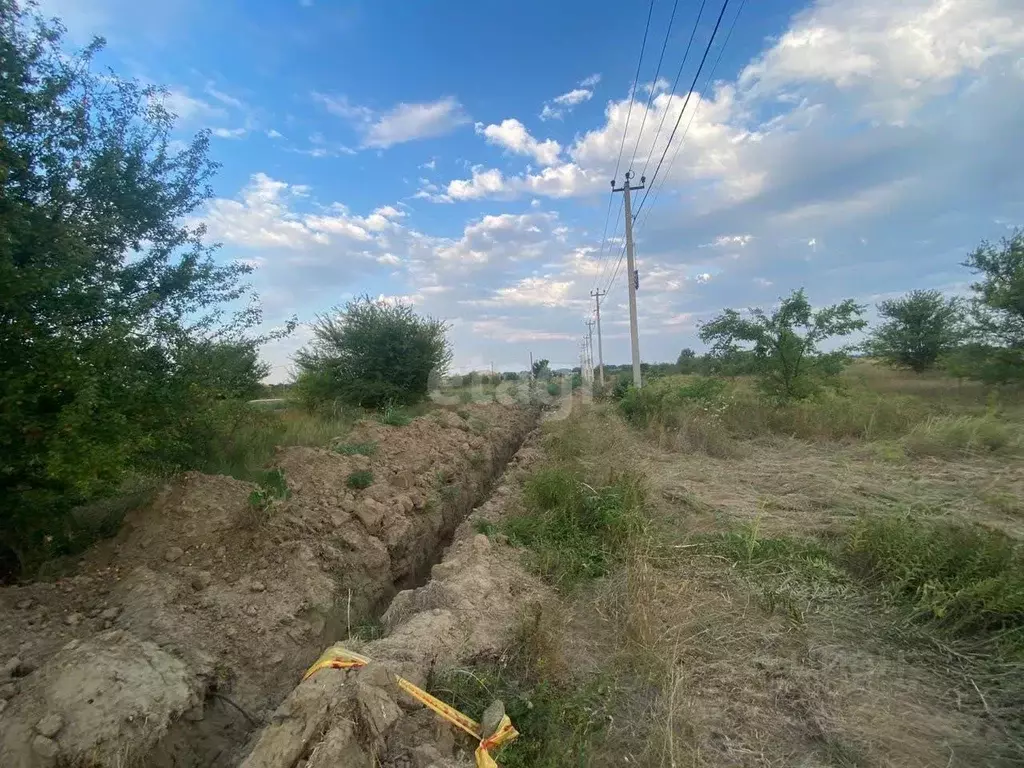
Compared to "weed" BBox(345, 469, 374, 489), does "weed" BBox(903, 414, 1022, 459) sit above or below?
above

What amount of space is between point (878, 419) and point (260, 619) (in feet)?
42.4

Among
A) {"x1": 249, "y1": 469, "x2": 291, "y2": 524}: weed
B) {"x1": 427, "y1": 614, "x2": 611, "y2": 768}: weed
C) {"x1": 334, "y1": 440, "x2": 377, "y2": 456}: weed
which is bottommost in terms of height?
{"x1": 427, "y1": 614, "x2": 611, "y2": 768}: weed

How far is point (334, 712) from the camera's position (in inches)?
105

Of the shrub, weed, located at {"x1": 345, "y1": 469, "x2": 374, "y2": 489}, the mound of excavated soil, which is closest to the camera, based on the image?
the mound of excavated soil

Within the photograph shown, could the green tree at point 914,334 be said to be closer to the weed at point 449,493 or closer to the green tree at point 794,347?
the green tree at point 794,347

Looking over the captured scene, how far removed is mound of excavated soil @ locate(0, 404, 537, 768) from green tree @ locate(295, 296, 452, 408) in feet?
32.8

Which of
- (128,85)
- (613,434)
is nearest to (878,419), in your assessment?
(613,434)

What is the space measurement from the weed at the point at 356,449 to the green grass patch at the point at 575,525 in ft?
11.4

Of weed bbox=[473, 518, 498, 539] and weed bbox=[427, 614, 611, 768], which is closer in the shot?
weed bbox=[427, 614, 611, 768]

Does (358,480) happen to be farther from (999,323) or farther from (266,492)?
(999,323)

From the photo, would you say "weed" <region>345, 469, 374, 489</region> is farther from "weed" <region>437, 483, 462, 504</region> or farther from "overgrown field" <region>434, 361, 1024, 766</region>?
"overgrown field" <region>434, 361, 1024, 766</region>

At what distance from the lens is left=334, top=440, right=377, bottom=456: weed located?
937 centimetres

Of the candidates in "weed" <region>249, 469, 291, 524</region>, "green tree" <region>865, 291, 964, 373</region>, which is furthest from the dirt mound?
"green tree" <region>865, 291, 964, 373</region>

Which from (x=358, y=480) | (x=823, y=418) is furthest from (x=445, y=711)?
(x=823, y=418)
